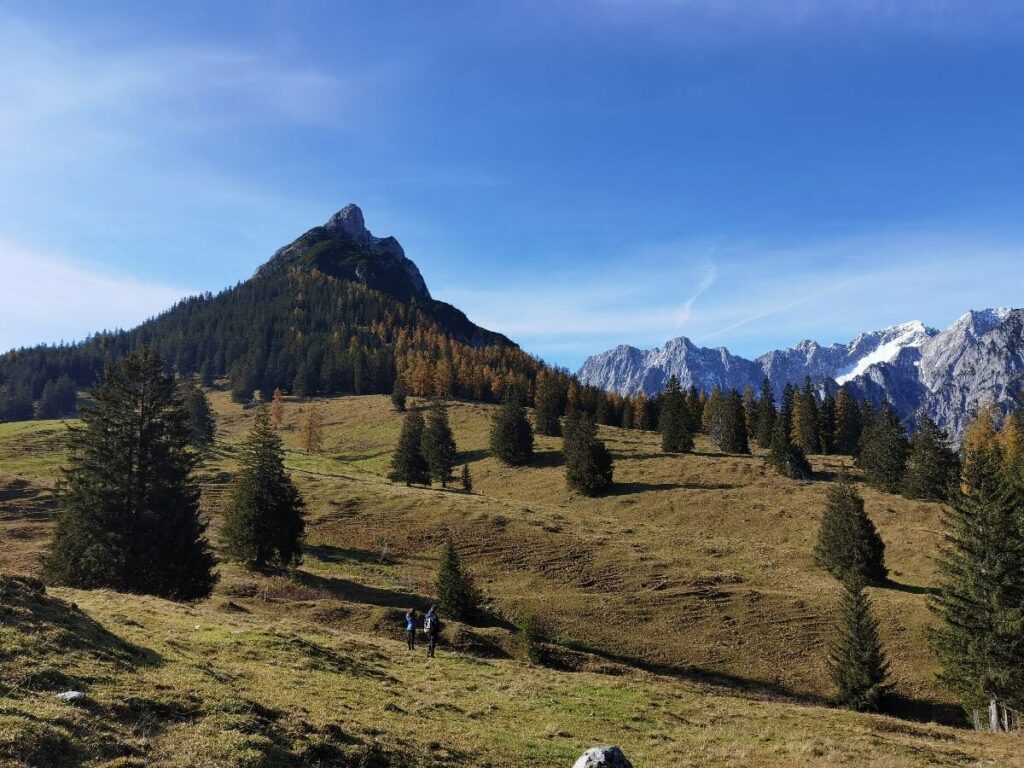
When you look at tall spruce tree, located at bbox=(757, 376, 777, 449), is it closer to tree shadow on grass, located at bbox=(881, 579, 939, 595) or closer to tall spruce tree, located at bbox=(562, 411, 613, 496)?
tall spruce tree, located at bbox=(562, 411, 613, 496)

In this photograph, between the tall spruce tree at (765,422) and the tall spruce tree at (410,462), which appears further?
the tall spruce tree at (765,422)

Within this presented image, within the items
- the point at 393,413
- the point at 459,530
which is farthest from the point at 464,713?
the point at 393,413

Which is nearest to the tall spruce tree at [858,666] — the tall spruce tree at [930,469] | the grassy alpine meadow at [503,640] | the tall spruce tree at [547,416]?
the grassy alpine meadow at [503,640]

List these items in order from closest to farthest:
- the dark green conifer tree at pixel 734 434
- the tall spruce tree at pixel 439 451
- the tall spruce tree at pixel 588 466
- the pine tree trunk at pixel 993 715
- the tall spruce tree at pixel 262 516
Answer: the pine tree trunk at pixel 993 715 → the tall spruce tree at pixel 262 516 → the tall spruce tree at pixel 588 466 → the tall spruce tree at pixel 439 451 → the dark green conifer tree at pixel 734 434

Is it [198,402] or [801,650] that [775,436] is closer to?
[801,650]

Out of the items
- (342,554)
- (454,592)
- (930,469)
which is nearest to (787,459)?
(930,469)

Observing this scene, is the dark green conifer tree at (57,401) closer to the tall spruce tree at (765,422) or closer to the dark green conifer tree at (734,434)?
the dark green conifer tree at (734,434)

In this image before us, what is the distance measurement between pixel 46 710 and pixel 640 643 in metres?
36.2

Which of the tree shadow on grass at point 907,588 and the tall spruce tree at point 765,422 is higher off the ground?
the tall spruce tree at point 765,422

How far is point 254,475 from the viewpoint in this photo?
4938 cm

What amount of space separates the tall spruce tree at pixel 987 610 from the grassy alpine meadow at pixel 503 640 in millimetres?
2755

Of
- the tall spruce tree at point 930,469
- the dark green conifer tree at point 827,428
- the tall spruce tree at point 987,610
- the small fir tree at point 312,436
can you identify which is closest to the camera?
the tall spruce tree at point 987,610

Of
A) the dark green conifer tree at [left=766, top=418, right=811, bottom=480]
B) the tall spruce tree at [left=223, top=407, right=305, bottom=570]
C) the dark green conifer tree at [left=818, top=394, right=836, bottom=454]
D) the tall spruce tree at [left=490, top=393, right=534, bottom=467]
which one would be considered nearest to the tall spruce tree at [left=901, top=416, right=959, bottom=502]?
the dark green conifer tree at [left=766, top=418, right=811, bottom=480]

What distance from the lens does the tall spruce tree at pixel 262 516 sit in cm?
4728
